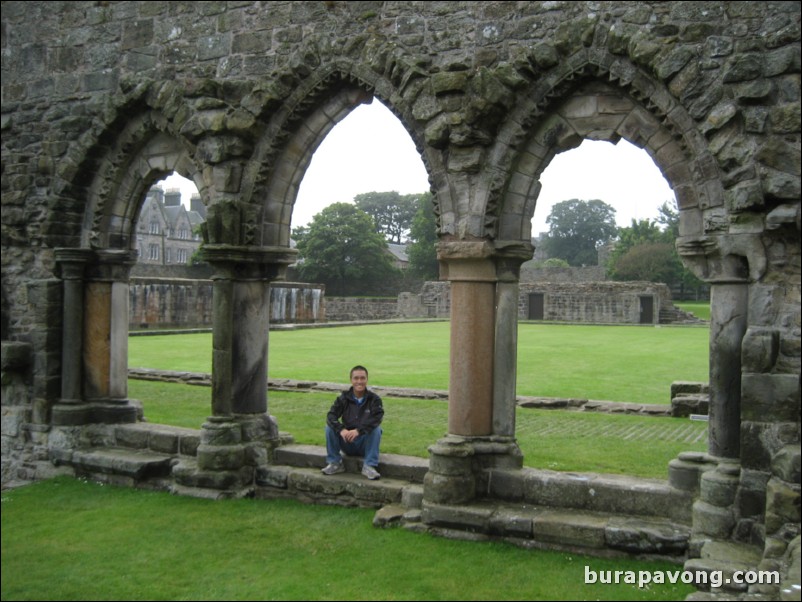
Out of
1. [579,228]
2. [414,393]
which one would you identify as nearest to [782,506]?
[414,393]

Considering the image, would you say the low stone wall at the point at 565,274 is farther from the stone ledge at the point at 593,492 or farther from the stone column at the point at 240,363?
the stone ledge at the point at 593,492

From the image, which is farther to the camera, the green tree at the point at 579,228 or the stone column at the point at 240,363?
the green tree at the point at 579,228

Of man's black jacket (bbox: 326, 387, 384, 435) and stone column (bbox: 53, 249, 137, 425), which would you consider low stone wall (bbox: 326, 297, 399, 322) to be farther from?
man's black jacket (bbox: 326, 387, 384, 435)

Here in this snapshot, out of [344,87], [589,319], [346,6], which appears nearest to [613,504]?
[344,87]

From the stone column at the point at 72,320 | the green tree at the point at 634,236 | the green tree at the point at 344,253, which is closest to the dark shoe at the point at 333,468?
the stone column at the point at 72,320

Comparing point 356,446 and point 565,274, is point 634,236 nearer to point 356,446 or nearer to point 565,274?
point 565,274

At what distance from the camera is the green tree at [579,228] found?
265 feet

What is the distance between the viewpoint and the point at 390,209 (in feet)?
244

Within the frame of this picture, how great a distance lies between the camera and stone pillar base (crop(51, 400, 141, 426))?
8.33 m

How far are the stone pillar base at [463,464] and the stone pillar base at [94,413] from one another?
12.8 ft

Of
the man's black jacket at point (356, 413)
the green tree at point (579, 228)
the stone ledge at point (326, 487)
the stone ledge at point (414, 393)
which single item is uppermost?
the green tree at point (579, 228)

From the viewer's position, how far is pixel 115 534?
6.06 metres

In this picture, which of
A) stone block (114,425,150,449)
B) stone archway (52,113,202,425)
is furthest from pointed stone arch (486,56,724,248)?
stone block (114,425,150,449)

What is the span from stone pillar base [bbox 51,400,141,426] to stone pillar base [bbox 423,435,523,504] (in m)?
3.89
